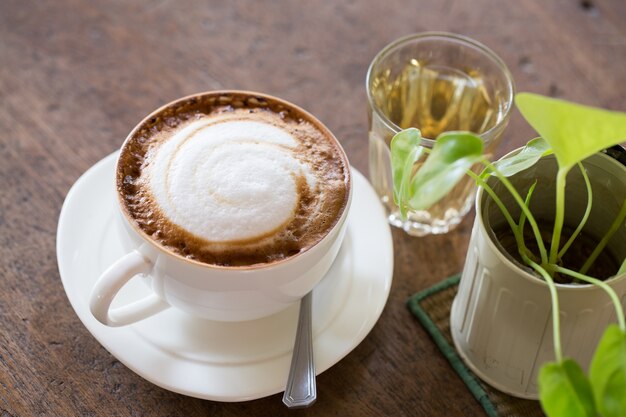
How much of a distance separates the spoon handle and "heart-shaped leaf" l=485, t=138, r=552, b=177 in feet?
0.84

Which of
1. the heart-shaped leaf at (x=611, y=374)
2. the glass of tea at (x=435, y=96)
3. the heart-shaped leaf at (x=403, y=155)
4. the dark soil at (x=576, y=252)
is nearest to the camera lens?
the heart-shaped leaf at (x=611, y=374)

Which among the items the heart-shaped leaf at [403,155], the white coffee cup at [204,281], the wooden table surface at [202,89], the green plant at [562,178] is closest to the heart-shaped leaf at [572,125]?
the green plant at [562,178]

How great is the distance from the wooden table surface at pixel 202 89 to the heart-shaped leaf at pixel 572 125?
0.35 m

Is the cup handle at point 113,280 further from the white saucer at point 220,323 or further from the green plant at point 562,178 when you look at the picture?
the green plant at point 562,178

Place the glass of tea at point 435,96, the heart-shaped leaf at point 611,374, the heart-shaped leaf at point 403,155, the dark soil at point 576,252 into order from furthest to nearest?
the glass of tea at point 435,96 → the dark soil at point 576,252 → the heart-shaped leaf at point 403,155 → the heart-shaped leaf at point 611,374

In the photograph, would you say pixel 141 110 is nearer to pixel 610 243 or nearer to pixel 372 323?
pixel 372 323

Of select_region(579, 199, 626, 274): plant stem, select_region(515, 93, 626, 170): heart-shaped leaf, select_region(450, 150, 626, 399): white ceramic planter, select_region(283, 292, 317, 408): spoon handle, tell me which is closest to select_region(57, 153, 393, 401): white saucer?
select_region(283, 292, 317, 408): spoon handle

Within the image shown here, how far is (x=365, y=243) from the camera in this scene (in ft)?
2.86

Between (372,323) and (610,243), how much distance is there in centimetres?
26

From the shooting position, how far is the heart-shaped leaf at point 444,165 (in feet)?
1.74

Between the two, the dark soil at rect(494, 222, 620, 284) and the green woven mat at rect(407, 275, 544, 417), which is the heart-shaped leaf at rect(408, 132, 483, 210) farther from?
the green woven mat at rect(407, 275, 544, 417)

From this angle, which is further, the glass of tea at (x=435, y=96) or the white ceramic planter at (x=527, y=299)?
the glass of tea at (x=435, y=96)

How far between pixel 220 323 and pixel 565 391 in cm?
39

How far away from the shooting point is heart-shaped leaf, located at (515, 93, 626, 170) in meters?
0.51
